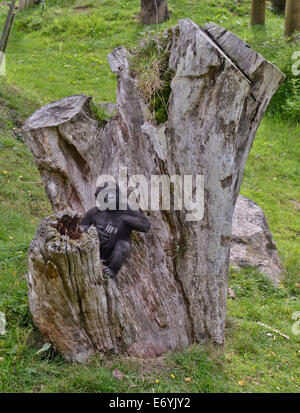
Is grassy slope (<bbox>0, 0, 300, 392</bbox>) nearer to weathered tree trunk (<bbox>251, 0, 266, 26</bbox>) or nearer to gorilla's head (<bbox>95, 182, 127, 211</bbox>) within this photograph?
weathered tree trunk (<bbox>251, 0, 266, 26</bbox>)

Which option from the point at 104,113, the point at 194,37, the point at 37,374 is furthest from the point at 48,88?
the point at 37,374

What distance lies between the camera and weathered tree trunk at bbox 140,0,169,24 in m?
16.6

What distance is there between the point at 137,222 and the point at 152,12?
45.3ft

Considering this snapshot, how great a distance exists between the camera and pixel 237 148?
4.90 m

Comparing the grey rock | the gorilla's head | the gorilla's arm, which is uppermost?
the gorilla's head

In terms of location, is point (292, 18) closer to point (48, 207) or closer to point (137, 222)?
point (48, 207)

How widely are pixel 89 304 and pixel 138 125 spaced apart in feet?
6.41

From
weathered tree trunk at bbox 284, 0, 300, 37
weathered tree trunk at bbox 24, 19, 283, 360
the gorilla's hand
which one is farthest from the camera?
weathered tree trunk at bbox 284, 0, 300, 37

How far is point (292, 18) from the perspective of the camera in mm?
14477

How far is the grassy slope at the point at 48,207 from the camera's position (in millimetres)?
4492

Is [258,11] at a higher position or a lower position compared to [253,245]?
higher

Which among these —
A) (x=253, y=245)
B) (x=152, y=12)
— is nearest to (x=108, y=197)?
(x=253, y=245)

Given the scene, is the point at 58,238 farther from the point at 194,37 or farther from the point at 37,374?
the point at 194,37

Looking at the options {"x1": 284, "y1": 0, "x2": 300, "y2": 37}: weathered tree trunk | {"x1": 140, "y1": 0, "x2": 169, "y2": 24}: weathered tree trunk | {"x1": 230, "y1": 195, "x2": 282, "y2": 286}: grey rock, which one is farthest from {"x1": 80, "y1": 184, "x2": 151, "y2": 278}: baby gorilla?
{"x1": 140, "y1": 0, "x2": 169, "y2": 24}: weathered tree trunk
